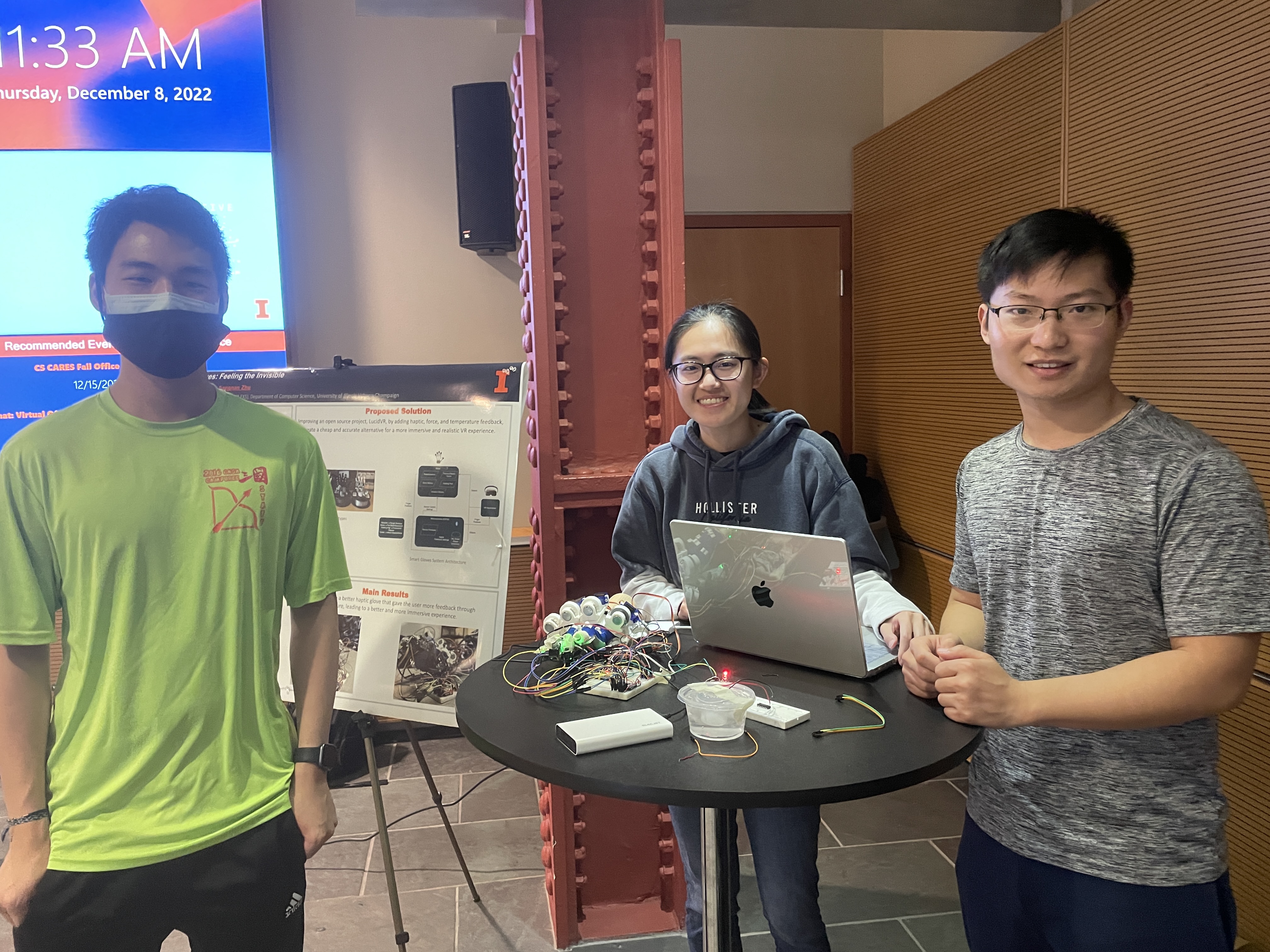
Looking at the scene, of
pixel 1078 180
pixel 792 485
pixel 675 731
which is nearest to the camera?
pixel 675 731

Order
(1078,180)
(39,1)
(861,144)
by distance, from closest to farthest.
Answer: (1078,180), (39,1), (861,144)

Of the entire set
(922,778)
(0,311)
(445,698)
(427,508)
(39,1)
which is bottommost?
(445,698)

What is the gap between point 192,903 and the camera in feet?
4.31

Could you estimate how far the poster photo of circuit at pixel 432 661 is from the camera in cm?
227

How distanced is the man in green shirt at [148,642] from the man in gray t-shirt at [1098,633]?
42.0 inches

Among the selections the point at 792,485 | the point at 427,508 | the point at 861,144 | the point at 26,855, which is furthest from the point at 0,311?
the point at 861,144

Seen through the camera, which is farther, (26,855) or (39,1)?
(39,1)

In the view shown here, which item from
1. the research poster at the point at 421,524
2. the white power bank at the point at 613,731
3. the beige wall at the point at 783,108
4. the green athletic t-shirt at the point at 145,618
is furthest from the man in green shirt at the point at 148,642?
the beige wall at the point at 783,108

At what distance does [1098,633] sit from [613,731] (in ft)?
2.30

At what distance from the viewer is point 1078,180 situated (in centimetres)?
276

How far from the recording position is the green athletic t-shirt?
127 cm

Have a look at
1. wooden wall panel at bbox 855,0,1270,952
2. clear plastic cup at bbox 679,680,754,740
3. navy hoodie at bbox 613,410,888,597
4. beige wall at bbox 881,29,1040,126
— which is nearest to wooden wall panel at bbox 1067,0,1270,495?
wooden wall panel at bbox 855,0,1270,952

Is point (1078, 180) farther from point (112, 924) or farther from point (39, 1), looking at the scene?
point (39, 1)

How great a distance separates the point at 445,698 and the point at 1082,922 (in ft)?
5.00
